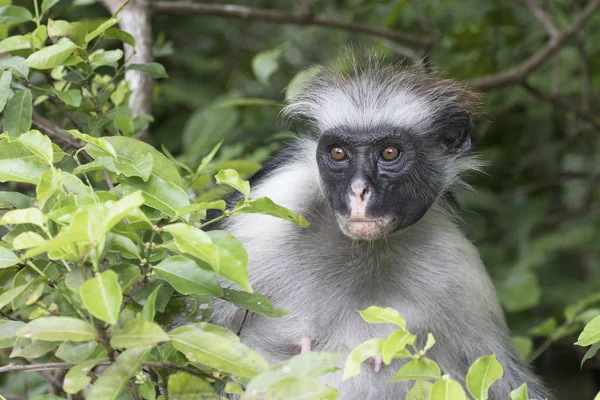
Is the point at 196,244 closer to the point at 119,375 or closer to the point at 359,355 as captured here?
the point at 119,375

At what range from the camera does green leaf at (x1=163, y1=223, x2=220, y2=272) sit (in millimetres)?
2158

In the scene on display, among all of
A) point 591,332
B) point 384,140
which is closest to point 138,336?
point 591,332

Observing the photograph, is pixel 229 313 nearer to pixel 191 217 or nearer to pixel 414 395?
pixel 191 217

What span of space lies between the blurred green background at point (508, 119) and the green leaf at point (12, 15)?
2.57 meters

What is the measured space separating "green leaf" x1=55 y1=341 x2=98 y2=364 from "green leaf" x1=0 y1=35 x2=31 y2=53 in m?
1.36

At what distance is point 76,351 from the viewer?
2248mm

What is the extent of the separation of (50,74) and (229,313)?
141 centimetres

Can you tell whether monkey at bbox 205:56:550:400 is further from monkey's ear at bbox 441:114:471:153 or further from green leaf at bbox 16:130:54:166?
green leaf at bbox 16:130:54:166

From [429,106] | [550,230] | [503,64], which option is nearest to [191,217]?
[429,106]

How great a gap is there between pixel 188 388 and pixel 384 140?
1.89m

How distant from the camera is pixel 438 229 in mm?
4297

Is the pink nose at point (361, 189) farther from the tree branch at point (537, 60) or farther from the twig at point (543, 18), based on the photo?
the twig at point (543, 18)

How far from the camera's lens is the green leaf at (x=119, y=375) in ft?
7.04

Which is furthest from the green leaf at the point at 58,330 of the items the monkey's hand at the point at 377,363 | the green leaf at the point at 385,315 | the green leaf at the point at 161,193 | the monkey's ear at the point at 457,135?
the monkey's ear at the point at 457,135
